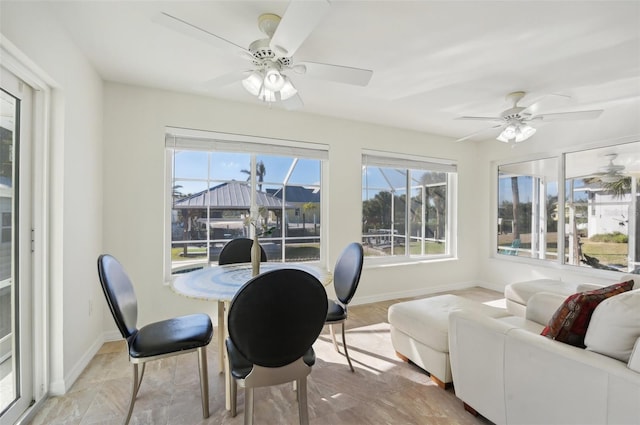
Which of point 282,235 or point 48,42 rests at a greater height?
point 48,42

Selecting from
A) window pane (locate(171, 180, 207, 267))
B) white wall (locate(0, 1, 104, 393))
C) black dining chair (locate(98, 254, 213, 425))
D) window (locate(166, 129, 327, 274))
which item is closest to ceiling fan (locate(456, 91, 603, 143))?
window (locate(166, 129, 327, 274))

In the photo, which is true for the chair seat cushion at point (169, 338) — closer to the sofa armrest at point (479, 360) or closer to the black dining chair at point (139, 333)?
the black dining chair at point (139, 333)

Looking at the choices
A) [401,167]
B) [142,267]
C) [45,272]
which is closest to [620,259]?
[401,167]

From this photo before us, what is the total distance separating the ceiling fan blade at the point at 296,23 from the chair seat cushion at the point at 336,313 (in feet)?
5.73

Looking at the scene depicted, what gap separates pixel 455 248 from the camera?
475 cm

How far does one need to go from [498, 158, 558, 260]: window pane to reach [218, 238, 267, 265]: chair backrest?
4.02 m

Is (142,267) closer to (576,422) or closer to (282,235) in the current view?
(282,235)

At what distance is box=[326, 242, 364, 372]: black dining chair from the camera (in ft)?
7.25

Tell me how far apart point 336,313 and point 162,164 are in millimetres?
2204

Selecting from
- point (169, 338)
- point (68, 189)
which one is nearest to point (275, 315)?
point (169, 338)

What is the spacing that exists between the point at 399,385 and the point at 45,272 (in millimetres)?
2467

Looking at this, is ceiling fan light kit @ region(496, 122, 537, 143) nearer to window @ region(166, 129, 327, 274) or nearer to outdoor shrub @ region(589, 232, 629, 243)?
outdoor shrub @ region(589, 232, 629, 243)

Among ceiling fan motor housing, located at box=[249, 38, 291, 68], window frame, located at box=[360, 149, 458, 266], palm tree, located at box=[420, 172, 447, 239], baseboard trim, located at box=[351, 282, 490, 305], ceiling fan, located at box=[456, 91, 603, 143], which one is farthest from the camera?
palm tree, located at box=[420, 172, 447, 239]

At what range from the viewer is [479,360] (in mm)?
1647
